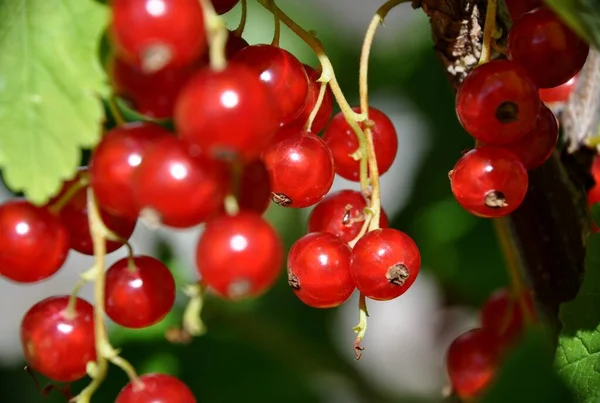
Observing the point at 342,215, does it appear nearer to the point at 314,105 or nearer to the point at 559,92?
the point at 314,105

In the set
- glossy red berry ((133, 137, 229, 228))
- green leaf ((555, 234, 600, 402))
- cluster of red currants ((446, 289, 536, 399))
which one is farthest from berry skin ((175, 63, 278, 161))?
cluster of red currants ((446, 289, 536, 399))

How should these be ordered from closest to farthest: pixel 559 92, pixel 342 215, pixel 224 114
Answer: pixel 224 114 → pixel 342 215 → pixel 559 92

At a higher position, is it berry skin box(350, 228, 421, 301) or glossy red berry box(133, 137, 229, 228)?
glossy red berry box(133, 137, 229, 228)

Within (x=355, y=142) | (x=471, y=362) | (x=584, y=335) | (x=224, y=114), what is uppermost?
(x=224, y=114)

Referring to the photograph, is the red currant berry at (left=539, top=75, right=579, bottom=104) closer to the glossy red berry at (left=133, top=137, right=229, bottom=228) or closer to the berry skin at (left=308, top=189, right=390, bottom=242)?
the berry skin at (left=308, top=189, right=390, bottom=242)

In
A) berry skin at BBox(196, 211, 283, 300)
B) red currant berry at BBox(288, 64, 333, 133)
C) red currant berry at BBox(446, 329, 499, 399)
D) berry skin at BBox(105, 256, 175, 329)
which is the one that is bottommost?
red currant berry at BBox(446, 329, 499, 399)

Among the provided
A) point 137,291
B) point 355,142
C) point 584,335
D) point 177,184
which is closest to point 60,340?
point 137,291

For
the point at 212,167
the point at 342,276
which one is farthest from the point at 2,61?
the point at 342,276

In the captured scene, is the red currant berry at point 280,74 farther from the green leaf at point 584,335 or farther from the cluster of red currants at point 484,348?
the cluster of red currants at point 484,348
